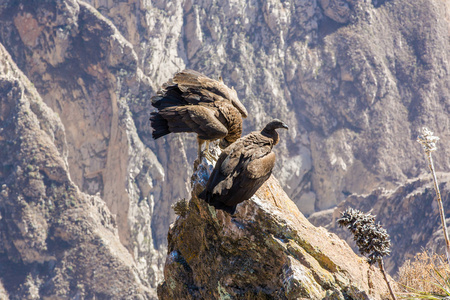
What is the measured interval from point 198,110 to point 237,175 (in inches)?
108

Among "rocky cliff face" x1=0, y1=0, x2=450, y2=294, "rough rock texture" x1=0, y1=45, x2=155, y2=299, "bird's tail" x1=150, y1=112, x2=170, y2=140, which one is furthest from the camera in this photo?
"rocky cliff face" x1=0, y1=0, x2=450, y2=294

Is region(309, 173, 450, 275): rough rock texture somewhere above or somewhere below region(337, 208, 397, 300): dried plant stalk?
below

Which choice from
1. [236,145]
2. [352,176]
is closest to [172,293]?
[236,145]

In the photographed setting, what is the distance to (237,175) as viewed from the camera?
343 inches

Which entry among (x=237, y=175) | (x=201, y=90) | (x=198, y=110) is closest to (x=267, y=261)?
(x=237, y=175)

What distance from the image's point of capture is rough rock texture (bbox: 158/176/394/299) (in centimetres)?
841

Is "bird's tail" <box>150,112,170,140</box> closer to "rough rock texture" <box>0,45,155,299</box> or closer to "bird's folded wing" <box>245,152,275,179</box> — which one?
"bird's folded wing" <box>245,152,275,179</box>

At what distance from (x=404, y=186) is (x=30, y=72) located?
178ft

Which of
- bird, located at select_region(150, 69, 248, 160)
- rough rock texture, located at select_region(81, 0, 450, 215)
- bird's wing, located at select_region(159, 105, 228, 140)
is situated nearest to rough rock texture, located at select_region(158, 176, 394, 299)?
bird's wing, located at select_region(159, 105, 228, 140)

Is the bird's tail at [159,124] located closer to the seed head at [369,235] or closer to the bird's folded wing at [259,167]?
the bird's folded wing at [259,167]

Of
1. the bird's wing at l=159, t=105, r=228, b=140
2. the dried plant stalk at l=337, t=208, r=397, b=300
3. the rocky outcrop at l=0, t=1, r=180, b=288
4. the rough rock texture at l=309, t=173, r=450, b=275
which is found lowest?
the rough rock texture at l=309, t=173, r=450, b=275

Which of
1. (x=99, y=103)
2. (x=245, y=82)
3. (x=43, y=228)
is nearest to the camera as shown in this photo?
(x=43, y=228)

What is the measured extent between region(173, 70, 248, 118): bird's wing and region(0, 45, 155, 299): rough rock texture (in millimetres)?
48351

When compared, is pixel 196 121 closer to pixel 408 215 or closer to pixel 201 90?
pixel 201 90
